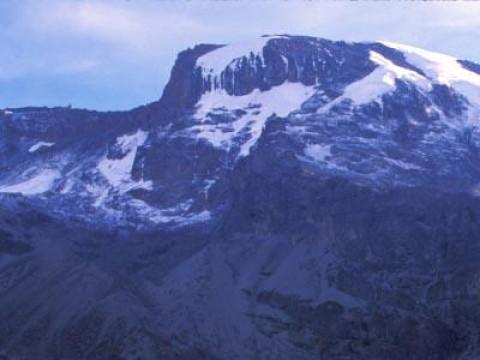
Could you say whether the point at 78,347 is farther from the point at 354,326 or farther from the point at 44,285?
the point at 354,326

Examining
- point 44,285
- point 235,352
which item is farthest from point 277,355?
point 44,285

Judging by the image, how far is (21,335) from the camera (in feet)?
589

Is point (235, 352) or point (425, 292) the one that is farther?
point (425, 292)

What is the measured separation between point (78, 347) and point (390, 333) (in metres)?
47.8

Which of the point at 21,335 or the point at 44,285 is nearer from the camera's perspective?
the point at 21,335

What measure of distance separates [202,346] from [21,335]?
29.3 metres

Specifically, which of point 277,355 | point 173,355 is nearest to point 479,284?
point 277,355

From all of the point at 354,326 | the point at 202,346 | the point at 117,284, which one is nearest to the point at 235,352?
the point at 202,346

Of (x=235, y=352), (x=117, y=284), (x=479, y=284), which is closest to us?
(x=235, y=352)

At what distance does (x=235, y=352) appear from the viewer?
17012cm

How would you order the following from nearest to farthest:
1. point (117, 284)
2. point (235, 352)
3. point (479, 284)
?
point (235, 352)
point (479, 284)
point (117, 284)

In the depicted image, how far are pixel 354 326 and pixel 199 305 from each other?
2548 cm

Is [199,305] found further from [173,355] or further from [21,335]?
[21,335]

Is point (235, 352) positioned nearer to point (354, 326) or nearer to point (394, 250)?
point (354, 326)
